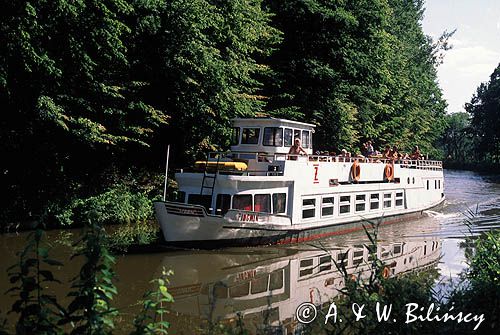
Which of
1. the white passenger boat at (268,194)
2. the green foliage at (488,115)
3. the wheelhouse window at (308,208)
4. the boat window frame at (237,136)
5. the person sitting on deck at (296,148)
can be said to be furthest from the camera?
the green foliage at (488,115)

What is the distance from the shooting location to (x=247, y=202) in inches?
757

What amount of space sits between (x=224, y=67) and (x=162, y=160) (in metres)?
5.85

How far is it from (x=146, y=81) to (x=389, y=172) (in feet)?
42.5

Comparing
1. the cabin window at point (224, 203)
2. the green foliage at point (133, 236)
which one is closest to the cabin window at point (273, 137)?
the cabin window at point (224, 203)

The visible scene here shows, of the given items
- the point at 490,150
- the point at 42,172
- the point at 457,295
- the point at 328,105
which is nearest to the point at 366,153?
the point at 328,105

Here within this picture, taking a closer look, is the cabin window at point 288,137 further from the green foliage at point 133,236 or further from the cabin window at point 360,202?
the green foliage at point 133,236

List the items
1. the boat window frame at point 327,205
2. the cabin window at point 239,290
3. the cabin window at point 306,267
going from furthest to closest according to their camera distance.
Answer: the boat window frame at point 327,205, the cabin window at point 306,267, the cabin window at point 239,290

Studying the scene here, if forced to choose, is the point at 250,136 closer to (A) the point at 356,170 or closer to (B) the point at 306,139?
(B) the point at 306,139

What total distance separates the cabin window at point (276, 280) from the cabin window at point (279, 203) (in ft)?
12.9

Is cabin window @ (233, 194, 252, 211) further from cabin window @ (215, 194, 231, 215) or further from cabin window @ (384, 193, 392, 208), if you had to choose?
cabin window @ (384, 193, 392, 208)

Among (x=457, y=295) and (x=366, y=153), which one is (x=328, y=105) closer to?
(x=366, y=153)

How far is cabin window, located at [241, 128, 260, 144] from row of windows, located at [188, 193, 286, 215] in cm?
280

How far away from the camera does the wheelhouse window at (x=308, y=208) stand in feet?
71.0

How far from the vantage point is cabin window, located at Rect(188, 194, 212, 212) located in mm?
19100
